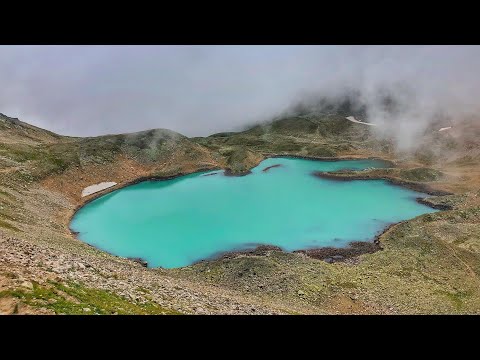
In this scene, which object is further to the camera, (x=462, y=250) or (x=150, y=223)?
(x=150, y=223)

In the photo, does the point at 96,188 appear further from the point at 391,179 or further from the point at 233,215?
the point at 391,179

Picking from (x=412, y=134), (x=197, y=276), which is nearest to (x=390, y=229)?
(x=197, y=276)

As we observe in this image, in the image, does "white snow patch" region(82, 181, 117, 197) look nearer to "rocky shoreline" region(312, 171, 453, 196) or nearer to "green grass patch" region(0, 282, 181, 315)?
"rocky shoreline" region(312, 171, 453, 196)

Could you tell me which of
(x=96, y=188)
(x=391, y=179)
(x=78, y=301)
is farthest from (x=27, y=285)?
(x=391, y=179)

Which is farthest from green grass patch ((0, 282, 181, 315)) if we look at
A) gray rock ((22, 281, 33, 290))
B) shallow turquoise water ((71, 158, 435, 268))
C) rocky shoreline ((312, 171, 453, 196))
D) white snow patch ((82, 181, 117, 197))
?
rocky shoreline ((312, 171, 453, 196))

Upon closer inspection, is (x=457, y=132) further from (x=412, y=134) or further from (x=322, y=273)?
(x=322, y=273)

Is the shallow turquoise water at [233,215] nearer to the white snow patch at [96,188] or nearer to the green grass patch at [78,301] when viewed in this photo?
the white snow patch at [96,188]
